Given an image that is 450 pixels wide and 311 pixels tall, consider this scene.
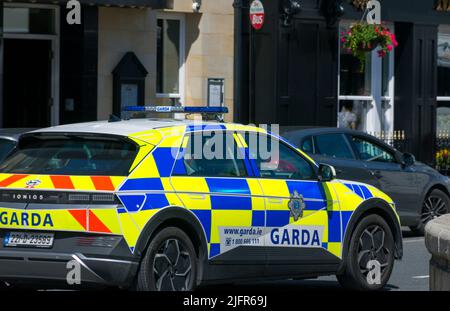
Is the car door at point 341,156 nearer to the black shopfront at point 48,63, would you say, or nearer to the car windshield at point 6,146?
the car windshield at point 6,146

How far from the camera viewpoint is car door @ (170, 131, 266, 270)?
30.7 ft

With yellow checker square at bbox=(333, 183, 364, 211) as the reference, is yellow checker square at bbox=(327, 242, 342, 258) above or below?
below

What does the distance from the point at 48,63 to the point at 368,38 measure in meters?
6.42

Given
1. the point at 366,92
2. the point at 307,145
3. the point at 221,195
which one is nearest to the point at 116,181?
the point at 221,195

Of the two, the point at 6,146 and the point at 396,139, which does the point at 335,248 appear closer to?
the point at 6,146

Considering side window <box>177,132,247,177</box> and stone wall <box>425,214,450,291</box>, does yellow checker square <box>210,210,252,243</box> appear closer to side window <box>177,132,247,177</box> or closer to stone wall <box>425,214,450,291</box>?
side window <box>177,132,247,177</box>

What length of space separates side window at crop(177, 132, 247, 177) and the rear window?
22.9 inches

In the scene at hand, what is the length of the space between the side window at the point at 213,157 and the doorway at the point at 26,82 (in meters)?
11.4

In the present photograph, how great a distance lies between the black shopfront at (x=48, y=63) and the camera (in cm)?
2039

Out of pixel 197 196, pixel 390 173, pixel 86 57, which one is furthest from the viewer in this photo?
pixel 86 57

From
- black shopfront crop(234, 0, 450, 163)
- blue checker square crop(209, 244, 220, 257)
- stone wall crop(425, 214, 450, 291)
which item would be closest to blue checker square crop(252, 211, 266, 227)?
blue checker square crop(209, 244, 220, 257)

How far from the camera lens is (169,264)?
906 cm

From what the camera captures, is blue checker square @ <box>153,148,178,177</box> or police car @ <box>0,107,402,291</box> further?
blue checker square @ <box>153,148,178,177</box>

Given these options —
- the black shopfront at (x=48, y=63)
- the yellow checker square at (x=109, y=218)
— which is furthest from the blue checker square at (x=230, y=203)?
the black shopfront at (x=48, y=63)
